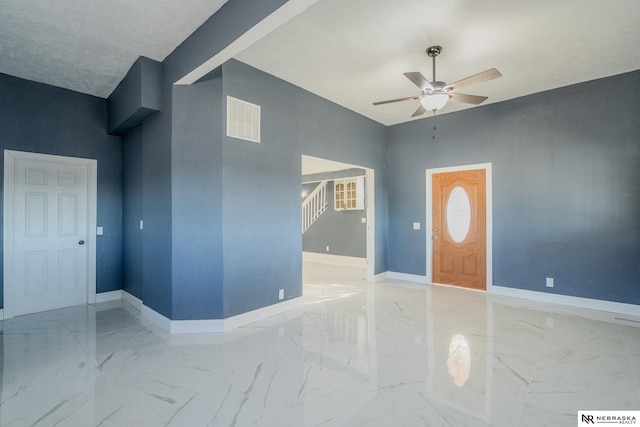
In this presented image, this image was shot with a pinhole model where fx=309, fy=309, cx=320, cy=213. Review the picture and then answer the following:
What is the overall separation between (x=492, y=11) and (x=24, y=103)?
5.57 metres

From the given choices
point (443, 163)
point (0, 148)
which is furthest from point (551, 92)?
point (0, 148)

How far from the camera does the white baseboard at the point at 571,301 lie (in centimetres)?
409

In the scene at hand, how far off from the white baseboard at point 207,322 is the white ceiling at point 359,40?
3.03 meters

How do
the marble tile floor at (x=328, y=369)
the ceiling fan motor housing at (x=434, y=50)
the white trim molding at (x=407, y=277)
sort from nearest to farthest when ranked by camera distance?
the marble tile floor at (x=328, y=369)
the ceiling fan motor housing at (x=434, y=50)
the white trim molding at (x=407, y=277)

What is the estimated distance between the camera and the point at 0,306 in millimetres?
3904

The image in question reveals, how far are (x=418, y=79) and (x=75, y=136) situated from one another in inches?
186

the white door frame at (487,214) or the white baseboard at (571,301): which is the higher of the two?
the white door frame at (487,214)

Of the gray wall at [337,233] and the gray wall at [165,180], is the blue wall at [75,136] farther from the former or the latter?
the gray wall at [337,233]

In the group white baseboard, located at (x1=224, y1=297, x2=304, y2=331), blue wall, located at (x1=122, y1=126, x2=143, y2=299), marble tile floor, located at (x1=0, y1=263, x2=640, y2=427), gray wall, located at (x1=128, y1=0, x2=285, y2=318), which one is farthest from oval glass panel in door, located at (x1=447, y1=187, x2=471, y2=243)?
blue wall, located at (x1=122, y1=126, x2=143, y2=299)

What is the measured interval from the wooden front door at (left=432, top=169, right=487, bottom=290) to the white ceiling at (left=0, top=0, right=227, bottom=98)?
465 centimetres

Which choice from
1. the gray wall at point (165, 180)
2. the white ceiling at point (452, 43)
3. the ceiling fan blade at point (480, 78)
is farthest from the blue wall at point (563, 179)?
the gray wall at point (165, 180)

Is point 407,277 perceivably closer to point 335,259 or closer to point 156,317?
point 335,259

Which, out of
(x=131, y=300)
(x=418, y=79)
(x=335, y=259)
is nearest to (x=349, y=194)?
(x=335, y=259)

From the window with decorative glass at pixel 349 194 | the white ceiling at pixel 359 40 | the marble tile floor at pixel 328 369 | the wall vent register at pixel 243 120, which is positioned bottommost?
the marble tile floor at pixel 328 369
